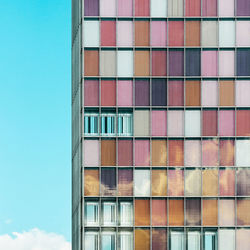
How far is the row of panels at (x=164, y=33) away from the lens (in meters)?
108

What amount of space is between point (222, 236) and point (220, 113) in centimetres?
1009

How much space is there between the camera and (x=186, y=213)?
4176 inches

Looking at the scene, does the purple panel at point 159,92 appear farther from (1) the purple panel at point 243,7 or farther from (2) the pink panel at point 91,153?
(1) the purple panel at point 243,7

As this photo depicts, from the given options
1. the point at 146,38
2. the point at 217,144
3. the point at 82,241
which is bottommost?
the point at 82,241

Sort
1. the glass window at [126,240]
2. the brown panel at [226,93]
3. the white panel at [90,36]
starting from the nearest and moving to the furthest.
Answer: the glass window at [126,240], the brown panel at [226,93], the white panel at [90,36]

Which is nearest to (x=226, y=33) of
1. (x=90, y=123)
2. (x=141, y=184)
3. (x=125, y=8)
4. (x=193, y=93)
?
(x=193, y=93)

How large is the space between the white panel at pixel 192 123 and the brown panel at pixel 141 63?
483 centimetres

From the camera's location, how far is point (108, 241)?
348 ft

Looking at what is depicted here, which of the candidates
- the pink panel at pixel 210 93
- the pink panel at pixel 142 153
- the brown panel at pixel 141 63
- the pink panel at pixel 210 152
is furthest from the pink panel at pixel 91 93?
the pink panel at pixel 210 152

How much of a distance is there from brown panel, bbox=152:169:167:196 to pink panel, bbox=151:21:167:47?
417 inches

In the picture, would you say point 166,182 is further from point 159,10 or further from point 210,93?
point 159,10

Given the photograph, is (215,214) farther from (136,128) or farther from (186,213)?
(136,128)

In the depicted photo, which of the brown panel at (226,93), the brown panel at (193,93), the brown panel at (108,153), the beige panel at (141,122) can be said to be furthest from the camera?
the brown panel at (226,93)

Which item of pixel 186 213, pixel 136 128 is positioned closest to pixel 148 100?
pixel 136 128
